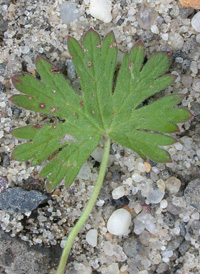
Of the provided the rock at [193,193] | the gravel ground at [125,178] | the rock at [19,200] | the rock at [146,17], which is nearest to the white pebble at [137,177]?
the gravel ground at [125,178]

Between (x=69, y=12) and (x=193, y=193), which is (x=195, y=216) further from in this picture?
(x=69, y=12)

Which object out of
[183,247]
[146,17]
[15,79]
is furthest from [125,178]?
[146,17]

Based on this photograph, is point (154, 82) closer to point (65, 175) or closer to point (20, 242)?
point (65, 175)

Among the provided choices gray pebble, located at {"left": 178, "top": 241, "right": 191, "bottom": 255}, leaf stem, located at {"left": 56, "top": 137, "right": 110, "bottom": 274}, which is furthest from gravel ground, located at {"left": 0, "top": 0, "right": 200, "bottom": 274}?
leaf stem, located at {"left": 56, "top": 137, "right": 110, "bottom": 274}

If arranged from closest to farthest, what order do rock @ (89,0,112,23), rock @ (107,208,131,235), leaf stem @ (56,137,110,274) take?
leaf stem @ (56,137,110,274) < rock @ (107,208,131,235) < rock @ (89,0,112,23)

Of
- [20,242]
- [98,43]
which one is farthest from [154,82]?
[20,242]

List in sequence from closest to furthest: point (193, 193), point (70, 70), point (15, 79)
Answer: point (15, 79)
point (193, 193)
point (70, 70)

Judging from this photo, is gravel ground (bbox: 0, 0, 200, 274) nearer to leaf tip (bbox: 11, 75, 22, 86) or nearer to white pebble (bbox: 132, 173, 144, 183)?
white pebble (bbox: 132, 173, 144, 183)
